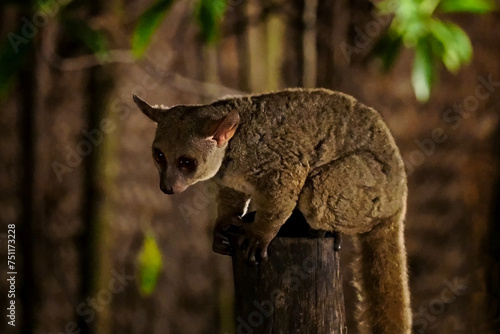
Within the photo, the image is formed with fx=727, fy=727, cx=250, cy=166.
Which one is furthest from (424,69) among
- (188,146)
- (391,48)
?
(188,146)

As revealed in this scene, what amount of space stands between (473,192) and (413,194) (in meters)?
0.50

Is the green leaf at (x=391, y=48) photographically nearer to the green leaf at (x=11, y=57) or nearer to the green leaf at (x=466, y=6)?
the green leaf at (x=466, y=6)

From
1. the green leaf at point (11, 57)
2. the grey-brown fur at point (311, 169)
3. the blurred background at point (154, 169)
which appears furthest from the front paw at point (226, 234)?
the blurred background at point (154, 169)

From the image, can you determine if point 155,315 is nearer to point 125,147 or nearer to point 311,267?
point 125,147

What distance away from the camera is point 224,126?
9.21 feet

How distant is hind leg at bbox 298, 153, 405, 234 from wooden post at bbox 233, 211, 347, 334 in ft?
0.45

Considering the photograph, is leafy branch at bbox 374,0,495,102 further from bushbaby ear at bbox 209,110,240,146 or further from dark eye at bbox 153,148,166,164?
dark eye at bbox 153,148,166,164

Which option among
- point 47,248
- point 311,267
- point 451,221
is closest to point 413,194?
point 451,221

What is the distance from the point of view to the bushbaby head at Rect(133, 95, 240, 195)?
9.16 feet

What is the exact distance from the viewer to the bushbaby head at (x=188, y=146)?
9.16ft

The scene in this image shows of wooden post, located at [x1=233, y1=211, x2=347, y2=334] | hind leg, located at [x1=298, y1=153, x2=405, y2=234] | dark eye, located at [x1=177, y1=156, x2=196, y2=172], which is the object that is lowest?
wooden post, located at [x1=233, y1=211, x2=347, y2=334]

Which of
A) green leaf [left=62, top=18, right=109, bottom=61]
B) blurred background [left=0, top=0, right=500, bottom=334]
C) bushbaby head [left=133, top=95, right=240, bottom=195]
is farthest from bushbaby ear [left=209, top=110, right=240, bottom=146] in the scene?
blurred background [left=0, top=0, right=500, bottom=334]

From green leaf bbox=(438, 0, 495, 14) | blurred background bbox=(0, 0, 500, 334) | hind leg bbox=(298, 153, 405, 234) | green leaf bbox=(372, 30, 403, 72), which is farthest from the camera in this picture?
blurred background bbox=(0, 0, 500, 334)

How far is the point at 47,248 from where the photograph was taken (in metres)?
5.72
